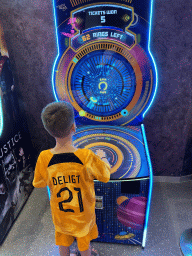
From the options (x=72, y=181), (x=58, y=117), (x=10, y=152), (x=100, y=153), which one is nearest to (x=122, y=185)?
(x=100, y=153)

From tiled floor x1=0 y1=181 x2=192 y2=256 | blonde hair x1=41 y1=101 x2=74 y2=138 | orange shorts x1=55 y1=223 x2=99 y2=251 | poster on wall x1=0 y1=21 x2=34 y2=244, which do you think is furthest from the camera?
poster on wall x1=0 y1=21 x2=34 y2=244

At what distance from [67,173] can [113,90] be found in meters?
0.71

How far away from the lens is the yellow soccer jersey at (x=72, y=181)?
2.93 ft

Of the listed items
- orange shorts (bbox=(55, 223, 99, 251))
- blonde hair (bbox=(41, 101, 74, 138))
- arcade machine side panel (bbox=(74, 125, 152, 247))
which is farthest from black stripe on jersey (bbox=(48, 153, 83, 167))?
orange shorts (bbox=(55, 223, 99, 251))

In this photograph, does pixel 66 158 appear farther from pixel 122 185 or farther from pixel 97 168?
pixel 122 185

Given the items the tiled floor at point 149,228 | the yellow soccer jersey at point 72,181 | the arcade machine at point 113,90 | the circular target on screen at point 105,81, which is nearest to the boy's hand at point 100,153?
the arcade machine at point 113,90

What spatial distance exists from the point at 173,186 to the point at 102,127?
3.59 feet

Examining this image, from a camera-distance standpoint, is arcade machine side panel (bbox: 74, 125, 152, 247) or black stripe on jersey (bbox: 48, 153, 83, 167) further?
arcade machine side panel (bbox: 74, 125, 152, 247)

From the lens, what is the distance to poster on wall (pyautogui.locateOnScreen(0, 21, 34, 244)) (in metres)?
1.55

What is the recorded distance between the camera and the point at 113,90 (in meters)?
1.37

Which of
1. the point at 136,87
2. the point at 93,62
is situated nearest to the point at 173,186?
the point at 136,87

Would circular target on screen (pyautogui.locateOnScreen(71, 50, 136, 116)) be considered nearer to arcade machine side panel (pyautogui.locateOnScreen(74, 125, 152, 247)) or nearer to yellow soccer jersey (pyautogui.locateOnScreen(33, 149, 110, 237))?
arcade machine side panel (pyautogui.locateOnScreen(74, 125, 152, 247))

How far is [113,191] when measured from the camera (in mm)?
1146

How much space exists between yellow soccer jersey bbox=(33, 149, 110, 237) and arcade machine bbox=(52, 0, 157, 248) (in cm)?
18
